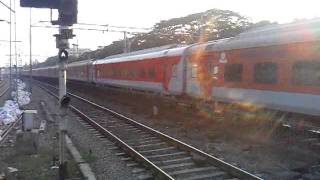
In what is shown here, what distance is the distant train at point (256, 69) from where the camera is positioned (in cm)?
1195

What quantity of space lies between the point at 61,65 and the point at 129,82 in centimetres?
2163

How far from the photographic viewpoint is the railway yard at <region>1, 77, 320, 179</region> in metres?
9.58

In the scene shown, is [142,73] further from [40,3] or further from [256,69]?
[40,3]

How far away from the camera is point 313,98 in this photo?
11.6 m

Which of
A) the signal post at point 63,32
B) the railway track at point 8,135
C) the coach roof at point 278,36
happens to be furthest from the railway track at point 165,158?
the coach roof at point 278,36

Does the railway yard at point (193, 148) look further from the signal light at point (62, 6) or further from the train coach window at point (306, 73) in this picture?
the signal light at point (62, 6)

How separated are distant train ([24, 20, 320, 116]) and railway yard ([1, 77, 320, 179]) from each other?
0.84 meters

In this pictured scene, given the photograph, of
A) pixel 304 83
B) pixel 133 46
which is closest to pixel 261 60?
pixel 304 83

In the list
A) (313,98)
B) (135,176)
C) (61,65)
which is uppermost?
(61,65)

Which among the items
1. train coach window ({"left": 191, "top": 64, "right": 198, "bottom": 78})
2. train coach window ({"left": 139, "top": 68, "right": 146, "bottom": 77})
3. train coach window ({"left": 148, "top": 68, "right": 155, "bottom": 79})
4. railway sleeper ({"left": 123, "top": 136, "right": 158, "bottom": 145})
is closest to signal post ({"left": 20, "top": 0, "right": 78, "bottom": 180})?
railway sleeper ({"left": 123, "top": 136, "right": 158, "bottom": 145})

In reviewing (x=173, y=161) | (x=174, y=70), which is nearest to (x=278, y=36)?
(x=173, y=161)

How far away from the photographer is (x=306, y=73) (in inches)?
472

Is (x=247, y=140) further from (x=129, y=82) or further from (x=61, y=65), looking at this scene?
(x=129, y=82)

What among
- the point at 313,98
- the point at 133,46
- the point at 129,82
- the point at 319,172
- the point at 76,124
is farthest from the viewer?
the point at 133,46
